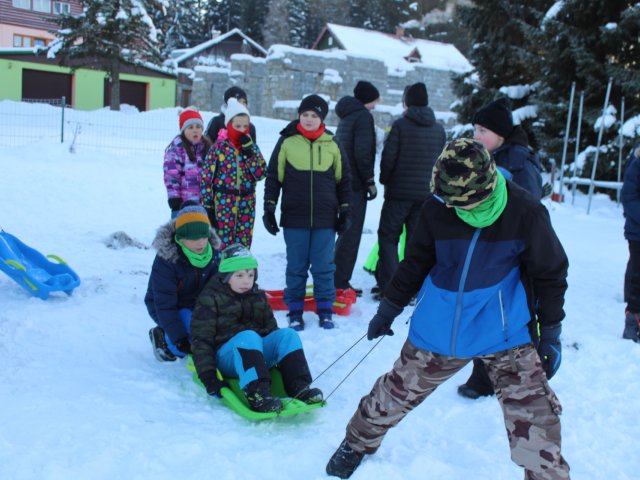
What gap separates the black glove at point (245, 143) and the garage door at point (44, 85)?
83.3 ft

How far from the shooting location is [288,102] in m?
22.0

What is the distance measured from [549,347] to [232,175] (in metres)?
3.19

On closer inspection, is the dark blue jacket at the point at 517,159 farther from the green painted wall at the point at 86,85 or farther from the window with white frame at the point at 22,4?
the window with white frame at the point at 22,4

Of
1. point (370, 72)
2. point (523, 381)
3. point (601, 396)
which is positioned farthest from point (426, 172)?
point (370, 72)

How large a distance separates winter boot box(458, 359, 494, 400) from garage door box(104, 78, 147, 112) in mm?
29554

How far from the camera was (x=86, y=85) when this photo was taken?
28844mm

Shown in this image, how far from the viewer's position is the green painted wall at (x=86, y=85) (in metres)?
26.7

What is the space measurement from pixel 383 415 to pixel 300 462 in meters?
0.49

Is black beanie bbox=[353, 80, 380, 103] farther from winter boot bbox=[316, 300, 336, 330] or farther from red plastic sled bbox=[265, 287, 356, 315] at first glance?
winter boot bbox=[316, 300, 336, 330]

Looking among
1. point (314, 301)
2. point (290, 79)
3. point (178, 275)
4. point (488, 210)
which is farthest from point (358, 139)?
point (290, 79)

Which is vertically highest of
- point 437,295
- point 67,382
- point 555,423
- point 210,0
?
point 210,0

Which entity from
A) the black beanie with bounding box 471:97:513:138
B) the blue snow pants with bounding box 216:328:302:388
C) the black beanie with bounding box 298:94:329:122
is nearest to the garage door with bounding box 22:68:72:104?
the black beanie with bounding box 298:94:329:122

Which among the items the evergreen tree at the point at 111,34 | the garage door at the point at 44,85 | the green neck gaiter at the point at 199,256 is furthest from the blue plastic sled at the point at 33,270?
the garage door at the point at 44,85

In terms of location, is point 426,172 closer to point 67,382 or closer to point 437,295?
point 437,295
